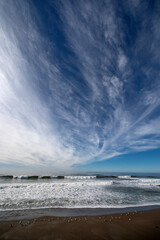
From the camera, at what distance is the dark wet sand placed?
4.20 metres

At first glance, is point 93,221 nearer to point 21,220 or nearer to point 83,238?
point 83,238

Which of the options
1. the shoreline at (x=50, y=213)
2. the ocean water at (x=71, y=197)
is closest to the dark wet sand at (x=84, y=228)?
the shoreline at (x=50, y=213)

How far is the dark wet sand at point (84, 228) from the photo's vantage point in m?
4.20

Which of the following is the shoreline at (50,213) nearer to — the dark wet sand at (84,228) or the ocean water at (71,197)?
the dark wet sand at (84,228)

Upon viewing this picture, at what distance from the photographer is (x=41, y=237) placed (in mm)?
4055

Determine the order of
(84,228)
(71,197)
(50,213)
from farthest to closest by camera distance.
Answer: (71,197), (50,213), (84,228)

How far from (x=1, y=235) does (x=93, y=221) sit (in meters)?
3.99

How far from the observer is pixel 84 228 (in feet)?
15.5

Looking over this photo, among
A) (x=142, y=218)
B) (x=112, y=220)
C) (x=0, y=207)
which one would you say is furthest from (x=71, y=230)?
(x=0, y=207)

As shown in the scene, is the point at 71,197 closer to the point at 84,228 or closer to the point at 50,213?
the point at 50,213

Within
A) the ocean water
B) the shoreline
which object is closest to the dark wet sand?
the shoreline

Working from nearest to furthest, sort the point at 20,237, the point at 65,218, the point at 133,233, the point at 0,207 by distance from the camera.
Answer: the point at 20,237, the point at 133,233, the point at 65,218, the point at 0,207

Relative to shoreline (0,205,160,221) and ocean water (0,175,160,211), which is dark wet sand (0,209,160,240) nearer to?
shoreline (0,205,160,221)

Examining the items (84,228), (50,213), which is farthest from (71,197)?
(84,228)
